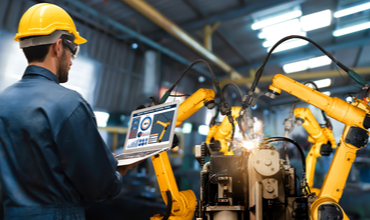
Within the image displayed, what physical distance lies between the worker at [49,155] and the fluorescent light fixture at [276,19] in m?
6.07

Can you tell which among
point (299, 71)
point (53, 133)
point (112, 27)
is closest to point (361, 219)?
point (299, 71)

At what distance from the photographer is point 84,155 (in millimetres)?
986

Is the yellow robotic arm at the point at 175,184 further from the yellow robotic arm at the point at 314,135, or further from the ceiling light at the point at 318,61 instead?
the ceiling light at the point at 318,61

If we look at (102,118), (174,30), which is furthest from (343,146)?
(102,118)

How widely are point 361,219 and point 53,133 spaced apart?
222 inches

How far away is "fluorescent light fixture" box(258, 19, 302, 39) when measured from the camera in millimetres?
6336

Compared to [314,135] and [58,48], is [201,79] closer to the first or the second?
[314,135]

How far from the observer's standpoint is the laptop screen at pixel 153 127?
1.50 m

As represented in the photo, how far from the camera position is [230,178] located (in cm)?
216

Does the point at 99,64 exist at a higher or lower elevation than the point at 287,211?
higher

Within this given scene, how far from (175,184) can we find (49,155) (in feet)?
6.81

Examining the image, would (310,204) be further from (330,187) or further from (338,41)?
(338,41)

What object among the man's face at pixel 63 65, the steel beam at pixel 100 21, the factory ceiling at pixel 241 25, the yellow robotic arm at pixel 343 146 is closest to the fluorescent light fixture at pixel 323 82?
the factory ceiling at pixel 241 25

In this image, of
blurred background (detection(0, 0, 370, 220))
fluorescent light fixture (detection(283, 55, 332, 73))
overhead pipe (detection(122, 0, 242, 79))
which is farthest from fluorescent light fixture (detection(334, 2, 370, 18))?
Result: overhead pipe (detection(122, 0, 242, 79))
